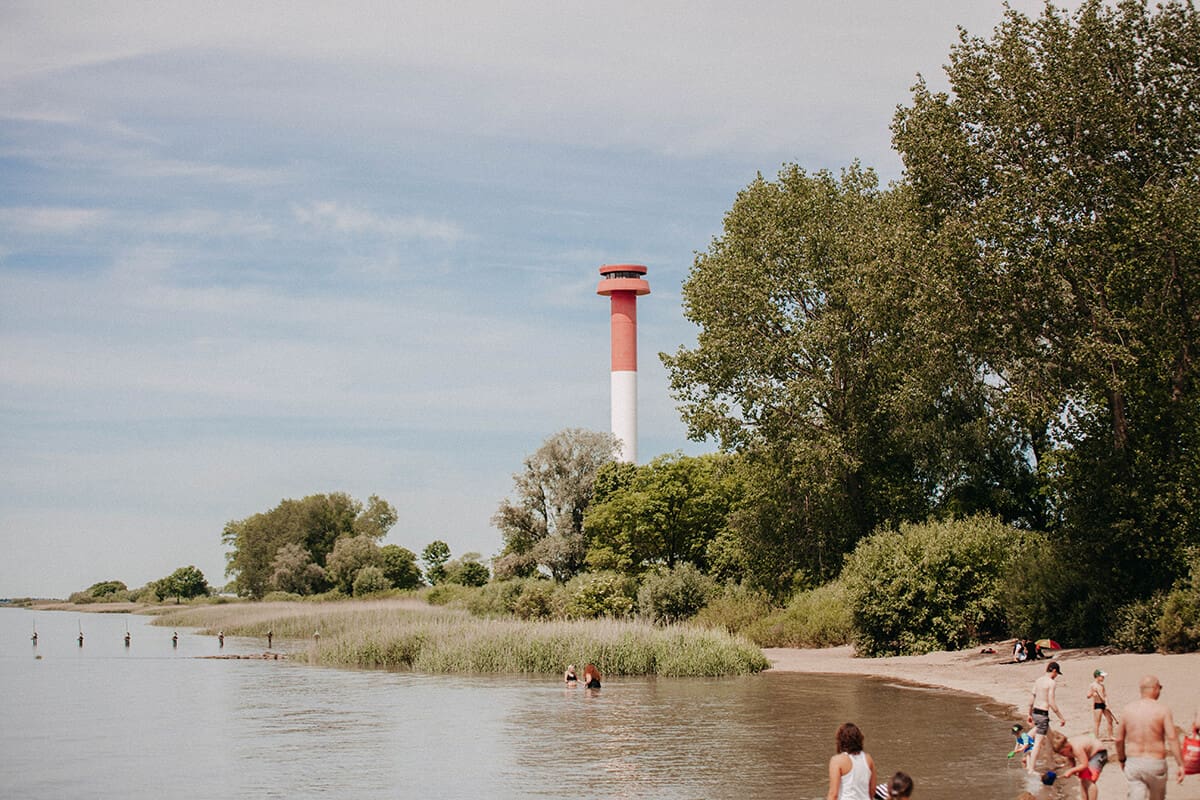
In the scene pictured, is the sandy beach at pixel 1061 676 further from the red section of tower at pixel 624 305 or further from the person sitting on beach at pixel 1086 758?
the red section of tower at pixel 624 305

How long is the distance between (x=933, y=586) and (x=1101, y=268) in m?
13.3

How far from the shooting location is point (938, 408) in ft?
174

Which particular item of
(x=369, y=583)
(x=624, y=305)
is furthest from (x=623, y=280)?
(x=369, y=583)

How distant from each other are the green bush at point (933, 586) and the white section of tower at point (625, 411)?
36.8 m

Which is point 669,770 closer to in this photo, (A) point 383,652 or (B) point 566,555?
(A) point 383,652

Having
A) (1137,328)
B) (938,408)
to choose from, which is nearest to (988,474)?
(938,408)

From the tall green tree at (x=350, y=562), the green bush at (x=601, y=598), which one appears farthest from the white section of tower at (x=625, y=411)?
the tall green tree at (x=350, y=562)

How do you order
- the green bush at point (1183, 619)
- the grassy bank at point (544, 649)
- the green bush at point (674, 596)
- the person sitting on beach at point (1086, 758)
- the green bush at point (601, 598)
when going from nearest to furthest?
the person sitting on beach at point (1086, 758), the green bush at point (1183, 619), the grassy bank at point (544, 649), the green bush at point (674, 596), the green bush at point (601, 598)

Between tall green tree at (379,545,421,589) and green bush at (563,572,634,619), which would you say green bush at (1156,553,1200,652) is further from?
tall green tree at (379,545,421,589)

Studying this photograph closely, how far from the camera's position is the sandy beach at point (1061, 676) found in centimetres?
2516

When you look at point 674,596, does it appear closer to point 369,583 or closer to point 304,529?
point 369,583

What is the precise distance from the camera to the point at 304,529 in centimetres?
13438

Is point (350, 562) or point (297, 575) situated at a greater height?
point (350, 562)

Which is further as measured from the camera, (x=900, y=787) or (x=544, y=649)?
(x=544, y=649)
